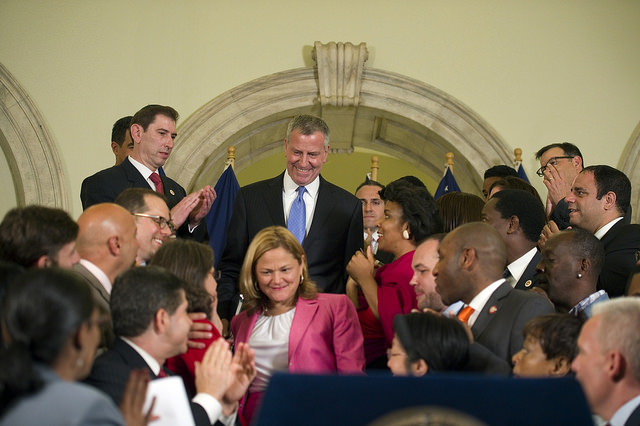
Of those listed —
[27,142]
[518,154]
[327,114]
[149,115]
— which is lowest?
[149,115]

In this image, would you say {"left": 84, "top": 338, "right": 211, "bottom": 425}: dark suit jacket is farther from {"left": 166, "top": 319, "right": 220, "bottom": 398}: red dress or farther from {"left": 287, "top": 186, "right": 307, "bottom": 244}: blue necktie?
{"left": 287, "top": 186, "right": 307, "bottom": 244}: blue necktie

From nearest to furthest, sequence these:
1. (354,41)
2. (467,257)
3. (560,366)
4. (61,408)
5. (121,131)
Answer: (61,408) → (560,366) → (467,257) → (121,131) → (354,41)

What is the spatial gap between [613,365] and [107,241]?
191 cm

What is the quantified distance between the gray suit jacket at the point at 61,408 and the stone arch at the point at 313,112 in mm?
6179

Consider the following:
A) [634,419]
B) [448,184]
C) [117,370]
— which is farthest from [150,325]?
[448,184]

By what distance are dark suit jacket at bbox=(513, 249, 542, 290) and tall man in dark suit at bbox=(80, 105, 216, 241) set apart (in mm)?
1762

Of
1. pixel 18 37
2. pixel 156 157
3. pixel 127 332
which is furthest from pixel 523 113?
pixel 127 332

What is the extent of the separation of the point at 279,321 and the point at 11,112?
5120mm

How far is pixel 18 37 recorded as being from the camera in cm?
805

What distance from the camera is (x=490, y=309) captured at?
3299mm

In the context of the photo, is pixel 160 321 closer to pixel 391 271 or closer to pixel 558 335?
pixel 558 335

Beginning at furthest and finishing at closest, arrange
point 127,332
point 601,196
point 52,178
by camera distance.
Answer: point 52,178 < point 601,196 < point 127,332

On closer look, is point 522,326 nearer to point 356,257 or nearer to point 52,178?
point 356,257

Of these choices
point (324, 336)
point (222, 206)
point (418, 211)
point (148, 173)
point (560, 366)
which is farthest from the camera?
point (222, 206)
